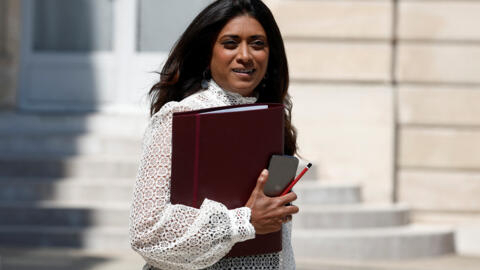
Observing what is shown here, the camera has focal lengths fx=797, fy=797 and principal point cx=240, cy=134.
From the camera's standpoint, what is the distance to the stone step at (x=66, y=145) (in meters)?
8.13

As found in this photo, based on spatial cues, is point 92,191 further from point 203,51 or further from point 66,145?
point 203,51

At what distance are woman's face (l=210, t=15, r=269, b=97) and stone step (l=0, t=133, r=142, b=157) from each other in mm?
6127

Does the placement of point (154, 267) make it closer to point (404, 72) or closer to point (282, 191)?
point (282, 191)

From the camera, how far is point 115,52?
9586 mm

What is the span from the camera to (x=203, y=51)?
83.7 inches

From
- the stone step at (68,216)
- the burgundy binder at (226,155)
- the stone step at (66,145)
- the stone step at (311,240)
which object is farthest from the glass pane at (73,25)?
the burgundy binder at (226,155)

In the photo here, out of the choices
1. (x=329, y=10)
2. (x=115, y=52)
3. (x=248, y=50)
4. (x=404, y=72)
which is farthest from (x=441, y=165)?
(x=248, y=50)

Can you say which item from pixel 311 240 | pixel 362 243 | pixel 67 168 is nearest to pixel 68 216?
pixel 67 168

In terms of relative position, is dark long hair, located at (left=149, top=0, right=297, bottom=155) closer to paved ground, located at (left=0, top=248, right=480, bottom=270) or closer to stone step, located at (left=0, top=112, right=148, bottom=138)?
paved ground, located at (left=0, top=248, right=480, bottom=270)

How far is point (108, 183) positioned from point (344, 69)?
8.44 feet

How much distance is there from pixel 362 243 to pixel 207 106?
5.14 meters

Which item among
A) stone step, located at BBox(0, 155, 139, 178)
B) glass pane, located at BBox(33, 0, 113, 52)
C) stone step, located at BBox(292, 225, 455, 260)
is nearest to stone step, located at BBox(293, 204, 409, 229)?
stone step, located at BBox(292, 225, 455, 260)

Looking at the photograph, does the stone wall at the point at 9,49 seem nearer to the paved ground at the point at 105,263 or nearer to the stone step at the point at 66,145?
the stone step at the point at 66,145

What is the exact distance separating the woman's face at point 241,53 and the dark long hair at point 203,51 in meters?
0.02
